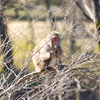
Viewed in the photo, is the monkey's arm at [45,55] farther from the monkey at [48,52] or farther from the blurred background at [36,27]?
the blurred background at [36,27]

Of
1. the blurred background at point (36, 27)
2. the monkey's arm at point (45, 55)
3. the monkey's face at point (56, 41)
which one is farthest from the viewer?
the monkey's face at point (56, 41)

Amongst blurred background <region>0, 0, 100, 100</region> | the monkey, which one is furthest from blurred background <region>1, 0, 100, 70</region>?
the monkey

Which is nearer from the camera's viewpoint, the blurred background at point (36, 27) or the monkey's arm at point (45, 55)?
the blurred background at point (36, 27)

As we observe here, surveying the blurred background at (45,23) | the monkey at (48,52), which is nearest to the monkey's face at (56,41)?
the monkey at (48,52)

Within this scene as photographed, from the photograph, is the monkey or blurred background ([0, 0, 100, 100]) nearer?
blurred background ([0, 0, 100, 100])

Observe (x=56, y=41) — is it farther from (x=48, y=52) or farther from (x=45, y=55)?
(x=45, y=55)

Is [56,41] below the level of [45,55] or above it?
above

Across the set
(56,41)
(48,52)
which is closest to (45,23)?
(56,41)

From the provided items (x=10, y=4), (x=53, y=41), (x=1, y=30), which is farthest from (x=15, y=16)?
(x=53, y=41)

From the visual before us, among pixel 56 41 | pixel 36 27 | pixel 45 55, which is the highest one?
pixel 36 27

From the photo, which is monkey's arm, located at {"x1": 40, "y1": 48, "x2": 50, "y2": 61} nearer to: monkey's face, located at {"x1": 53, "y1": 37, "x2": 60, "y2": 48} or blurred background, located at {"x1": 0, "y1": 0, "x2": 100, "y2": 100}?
monkey's face, located at {"x1": 53, "y1": 37, "x2": 60, "y2": 48}

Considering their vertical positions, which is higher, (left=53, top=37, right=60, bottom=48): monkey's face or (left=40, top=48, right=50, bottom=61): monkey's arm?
(left=53, top=37, right=60, bottom=48): monkey's face

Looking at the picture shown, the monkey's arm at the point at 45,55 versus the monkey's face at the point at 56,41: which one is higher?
the monkey's face at the point at 56,41

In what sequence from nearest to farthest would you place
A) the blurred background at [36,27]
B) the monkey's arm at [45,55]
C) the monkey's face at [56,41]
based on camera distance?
the blurred background at [36,27] < the monkey's arm at [45,55] < the monkey's face at [56,41]
